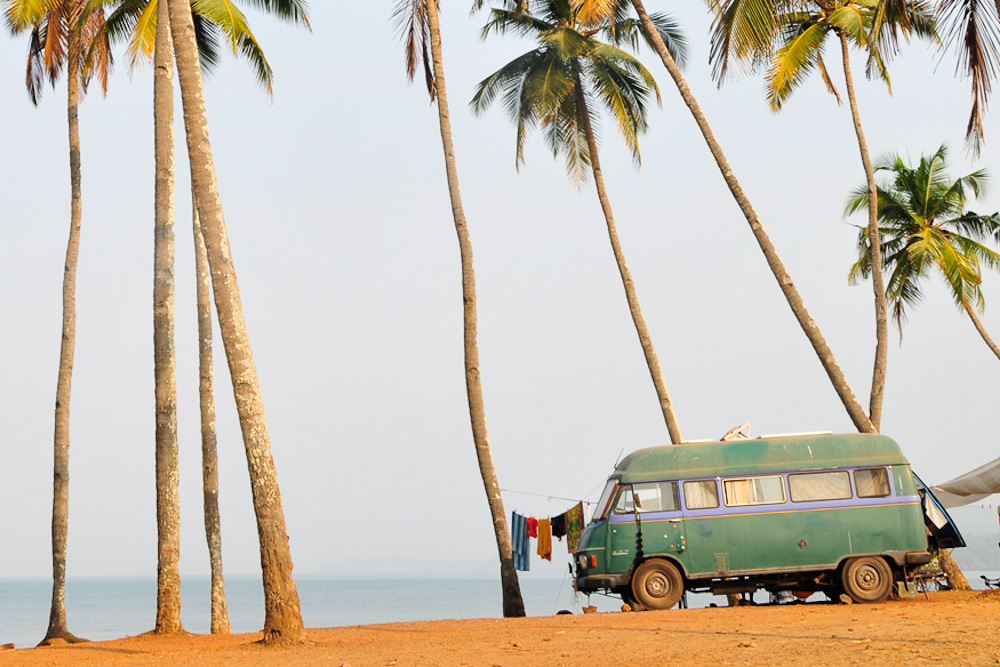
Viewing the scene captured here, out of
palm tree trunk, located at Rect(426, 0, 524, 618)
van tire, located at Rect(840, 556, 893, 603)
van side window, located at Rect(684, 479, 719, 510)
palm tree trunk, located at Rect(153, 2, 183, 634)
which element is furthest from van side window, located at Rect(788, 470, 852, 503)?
palm tree trunk, located at Rect(153, 2, 183, 634)

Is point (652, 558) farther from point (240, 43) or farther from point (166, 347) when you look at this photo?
point (240, 43)

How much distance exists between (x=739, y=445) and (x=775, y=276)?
14.2ft

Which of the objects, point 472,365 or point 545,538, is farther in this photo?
point 545,538

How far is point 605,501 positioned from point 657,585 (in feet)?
5.60

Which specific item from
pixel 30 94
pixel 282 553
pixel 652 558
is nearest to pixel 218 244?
pixel 282 553

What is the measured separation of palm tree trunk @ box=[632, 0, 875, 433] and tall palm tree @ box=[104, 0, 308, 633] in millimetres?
8851

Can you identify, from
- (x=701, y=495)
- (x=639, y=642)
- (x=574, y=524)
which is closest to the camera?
(x=639, y=642)

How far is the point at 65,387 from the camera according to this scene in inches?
795

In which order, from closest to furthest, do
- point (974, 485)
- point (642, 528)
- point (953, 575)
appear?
point (642, 528) → point (953, 575) → point (974, 485)

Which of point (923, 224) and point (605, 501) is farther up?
point (923, 224)

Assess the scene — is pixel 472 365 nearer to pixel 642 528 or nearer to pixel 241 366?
pixel 642 528

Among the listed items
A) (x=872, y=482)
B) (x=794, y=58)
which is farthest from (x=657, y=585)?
(x=794, y=58)

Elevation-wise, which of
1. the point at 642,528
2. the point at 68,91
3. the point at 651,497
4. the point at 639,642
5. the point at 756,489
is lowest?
the point at 639,642

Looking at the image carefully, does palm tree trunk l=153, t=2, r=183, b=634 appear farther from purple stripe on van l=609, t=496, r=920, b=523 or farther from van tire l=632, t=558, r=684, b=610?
van tire l=632, t=558, r=684, b=610
